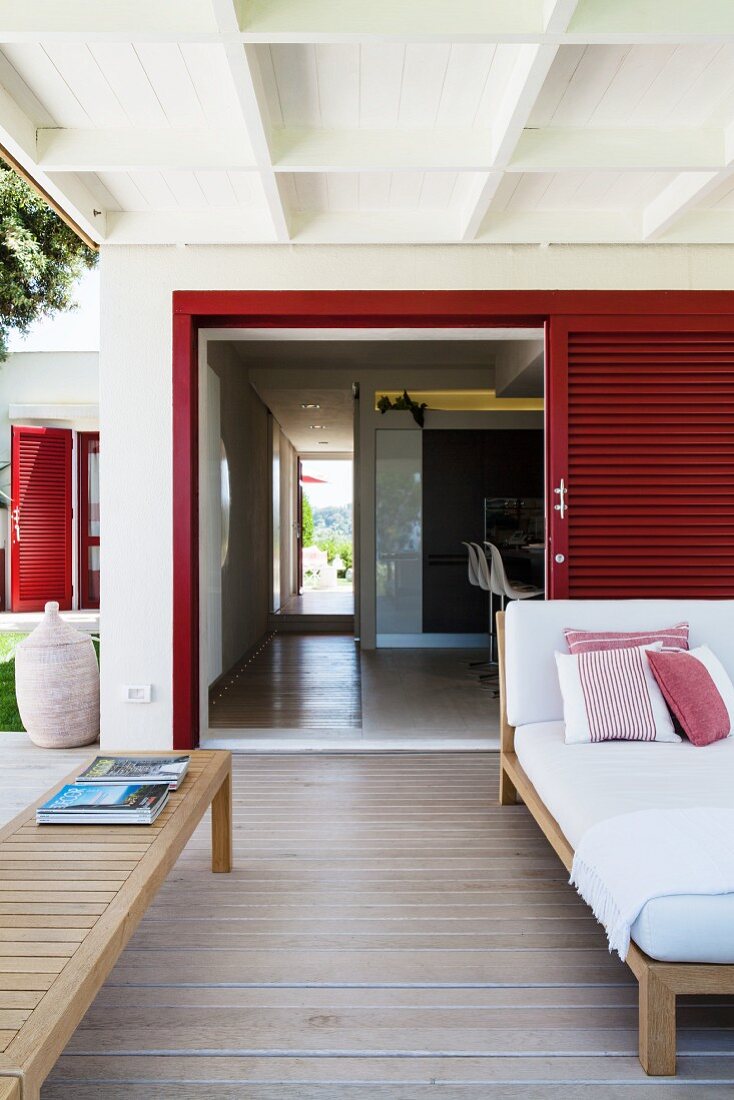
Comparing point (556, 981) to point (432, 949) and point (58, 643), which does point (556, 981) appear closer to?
point (432, 949)

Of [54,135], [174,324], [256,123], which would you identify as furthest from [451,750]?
[54,135]

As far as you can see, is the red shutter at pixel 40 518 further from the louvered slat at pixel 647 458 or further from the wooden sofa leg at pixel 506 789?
the wooden sofa leg at pixel 506 789

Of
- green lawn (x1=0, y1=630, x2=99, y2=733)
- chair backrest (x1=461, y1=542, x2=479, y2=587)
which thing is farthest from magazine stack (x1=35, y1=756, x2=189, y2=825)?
chair backrest (x1=461, y1=542, x2=479, y2=587)

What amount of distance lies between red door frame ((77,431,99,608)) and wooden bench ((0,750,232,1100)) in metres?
9.04

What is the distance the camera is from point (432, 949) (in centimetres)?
219

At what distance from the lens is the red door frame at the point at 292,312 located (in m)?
4.07

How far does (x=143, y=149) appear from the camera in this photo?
10.4ft

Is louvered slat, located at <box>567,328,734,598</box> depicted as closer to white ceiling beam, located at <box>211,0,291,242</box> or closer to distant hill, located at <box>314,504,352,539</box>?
white ceiling beam, located at <box>211,0,291,242</box>

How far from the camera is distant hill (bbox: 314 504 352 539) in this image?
18406 millimetres

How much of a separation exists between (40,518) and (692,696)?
9196 millimetres

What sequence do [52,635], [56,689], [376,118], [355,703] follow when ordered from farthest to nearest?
1. [355,703]
2. [52,635]
3. [56,689]
4. [376,118]

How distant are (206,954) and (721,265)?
3.82 metres

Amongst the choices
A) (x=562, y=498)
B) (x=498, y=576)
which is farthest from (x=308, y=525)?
(x=562, y=498)

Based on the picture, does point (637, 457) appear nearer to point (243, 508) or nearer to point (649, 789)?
point (649, 789)
